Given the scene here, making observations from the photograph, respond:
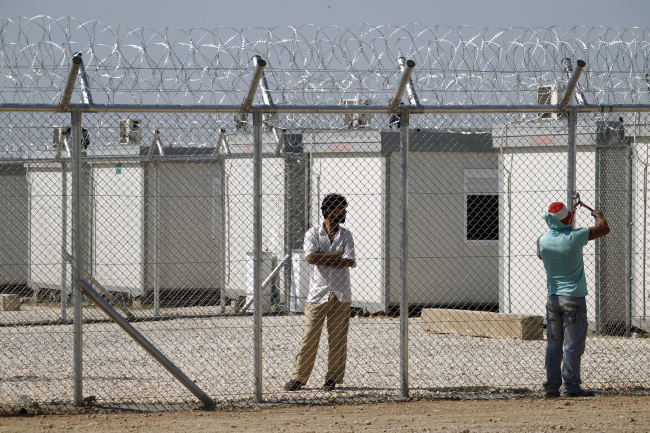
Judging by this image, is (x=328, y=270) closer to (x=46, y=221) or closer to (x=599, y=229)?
(x=599, y=229)

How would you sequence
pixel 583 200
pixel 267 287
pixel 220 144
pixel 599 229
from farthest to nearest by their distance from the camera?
pixel 267 287
pixel 220 144
pixel 583 200
pixel 599 229

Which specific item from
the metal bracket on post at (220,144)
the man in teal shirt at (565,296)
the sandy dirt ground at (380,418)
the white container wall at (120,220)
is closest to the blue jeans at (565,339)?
the man in teal shirt at (565,296)

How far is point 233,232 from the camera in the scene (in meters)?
12.5

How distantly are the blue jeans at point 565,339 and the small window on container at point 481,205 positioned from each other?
580cm

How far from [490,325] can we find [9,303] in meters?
7.93

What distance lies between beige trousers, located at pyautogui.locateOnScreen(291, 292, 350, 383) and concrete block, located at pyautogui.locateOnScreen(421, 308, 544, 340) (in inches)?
110

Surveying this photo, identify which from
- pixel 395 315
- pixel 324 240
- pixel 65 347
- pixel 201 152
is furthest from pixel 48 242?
pixel 324 240

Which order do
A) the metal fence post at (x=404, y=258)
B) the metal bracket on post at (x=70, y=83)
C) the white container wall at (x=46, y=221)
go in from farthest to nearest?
the white container wall at (x=46, y=221), the metal fence post at (x=404, y=258), the metal bracket on post at (x=70, y=83)

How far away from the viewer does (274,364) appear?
7.86 metres

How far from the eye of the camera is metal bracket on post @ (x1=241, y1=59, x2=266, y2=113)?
5500 mm

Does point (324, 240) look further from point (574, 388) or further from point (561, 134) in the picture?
point (561, 134)

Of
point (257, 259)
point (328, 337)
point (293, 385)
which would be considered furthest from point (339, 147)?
point (257, 259)

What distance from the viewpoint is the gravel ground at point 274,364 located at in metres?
6.33

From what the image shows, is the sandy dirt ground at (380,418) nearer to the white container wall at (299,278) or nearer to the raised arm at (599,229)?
the raised arm at (599,229)
